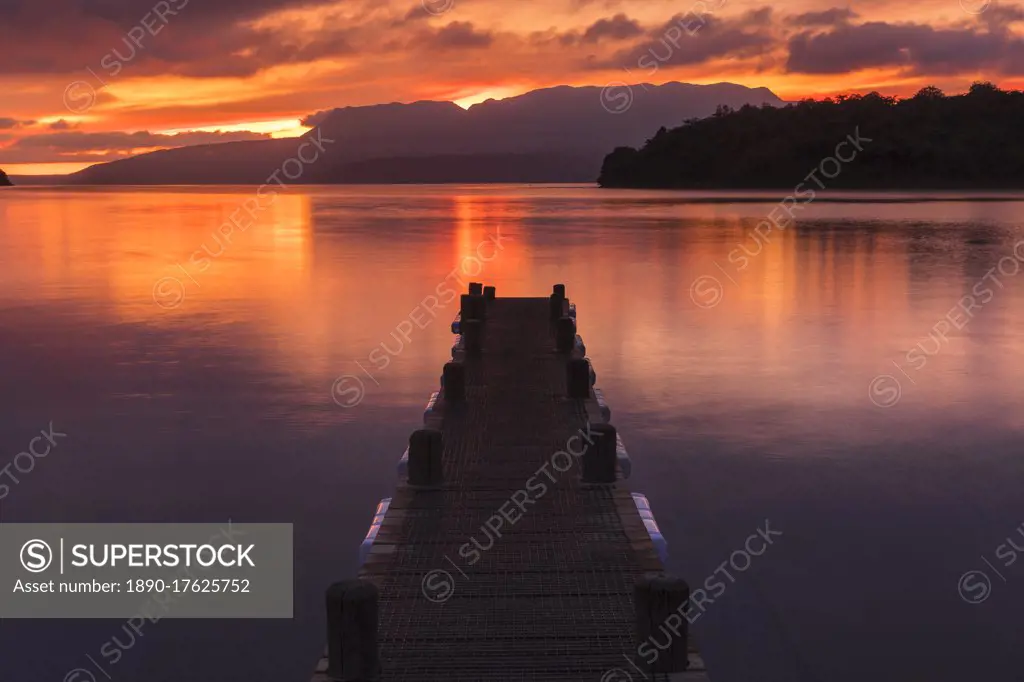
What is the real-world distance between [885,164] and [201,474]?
198954 millimetres

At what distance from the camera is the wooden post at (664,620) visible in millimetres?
6918

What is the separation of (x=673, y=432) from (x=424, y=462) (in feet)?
23.8

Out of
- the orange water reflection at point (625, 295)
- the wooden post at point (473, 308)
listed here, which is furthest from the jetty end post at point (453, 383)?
the wooden post at point (473, 308)

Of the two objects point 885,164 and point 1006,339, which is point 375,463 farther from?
point 885,164

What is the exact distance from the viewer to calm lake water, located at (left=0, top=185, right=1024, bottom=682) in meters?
9.94

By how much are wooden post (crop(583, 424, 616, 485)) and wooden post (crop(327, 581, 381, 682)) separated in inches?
180

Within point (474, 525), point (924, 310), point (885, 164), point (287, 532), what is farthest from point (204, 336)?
point (885, 164)

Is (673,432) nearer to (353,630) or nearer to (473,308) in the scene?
(473,308)

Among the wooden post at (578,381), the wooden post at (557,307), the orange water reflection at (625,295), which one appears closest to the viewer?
the wooden post at (578,381)

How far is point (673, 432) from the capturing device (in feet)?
56.5

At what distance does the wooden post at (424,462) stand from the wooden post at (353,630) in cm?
405

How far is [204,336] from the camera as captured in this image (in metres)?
27.3

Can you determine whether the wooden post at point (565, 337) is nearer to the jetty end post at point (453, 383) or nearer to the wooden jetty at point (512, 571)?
the jetty end post at point (453, 383)

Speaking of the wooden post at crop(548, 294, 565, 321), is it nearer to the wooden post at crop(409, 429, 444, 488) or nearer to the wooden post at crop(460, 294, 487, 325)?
the wooden post at crop(460, 294, 487, 325)
